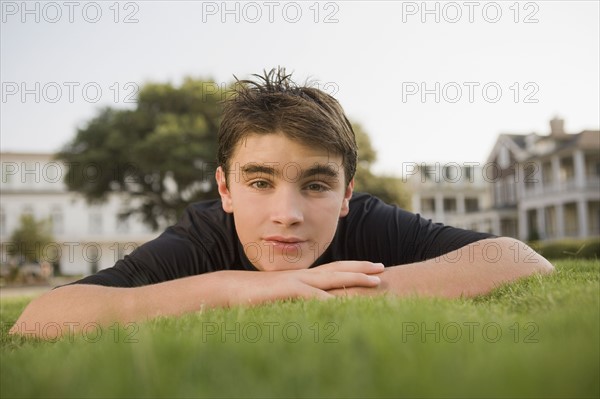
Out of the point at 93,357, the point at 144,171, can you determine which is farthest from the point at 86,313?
the point at 144,171

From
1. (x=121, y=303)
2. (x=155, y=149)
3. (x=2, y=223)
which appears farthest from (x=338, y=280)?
(x=2, y=223)

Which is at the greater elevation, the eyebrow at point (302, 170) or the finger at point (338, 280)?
the eyebrow at point (302, 170)

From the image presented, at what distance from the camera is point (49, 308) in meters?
3.24

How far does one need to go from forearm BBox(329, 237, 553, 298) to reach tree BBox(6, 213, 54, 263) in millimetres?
52434

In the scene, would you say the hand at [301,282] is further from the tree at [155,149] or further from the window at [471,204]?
the window at [471,204]

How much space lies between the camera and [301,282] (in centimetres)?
295

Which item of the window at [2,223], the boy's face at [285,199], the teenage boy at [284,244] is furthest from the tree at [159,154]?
the window at [2,223]

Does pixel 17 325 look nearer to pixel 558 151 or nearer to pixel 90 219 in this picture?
pixel 558 151

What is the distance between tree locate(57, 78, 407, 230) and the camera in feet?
96.8

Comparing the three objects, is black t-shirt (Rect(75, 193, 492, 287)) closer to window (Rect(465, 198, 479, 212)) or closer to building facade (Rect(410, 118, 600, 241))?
building facade (Rect(410, 118, 600, 241))

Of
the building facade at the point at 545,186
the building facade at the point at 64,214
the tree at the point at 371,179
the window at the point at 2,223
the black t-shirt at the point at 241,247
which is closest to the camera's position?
the black t-shirt at the point at 241,247

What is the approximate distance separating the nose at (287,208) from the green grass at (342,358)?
4.18ft

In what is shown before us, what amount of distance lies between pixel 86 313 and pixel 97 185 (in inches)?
1274

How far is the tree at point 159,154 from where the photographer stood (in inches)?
1161
